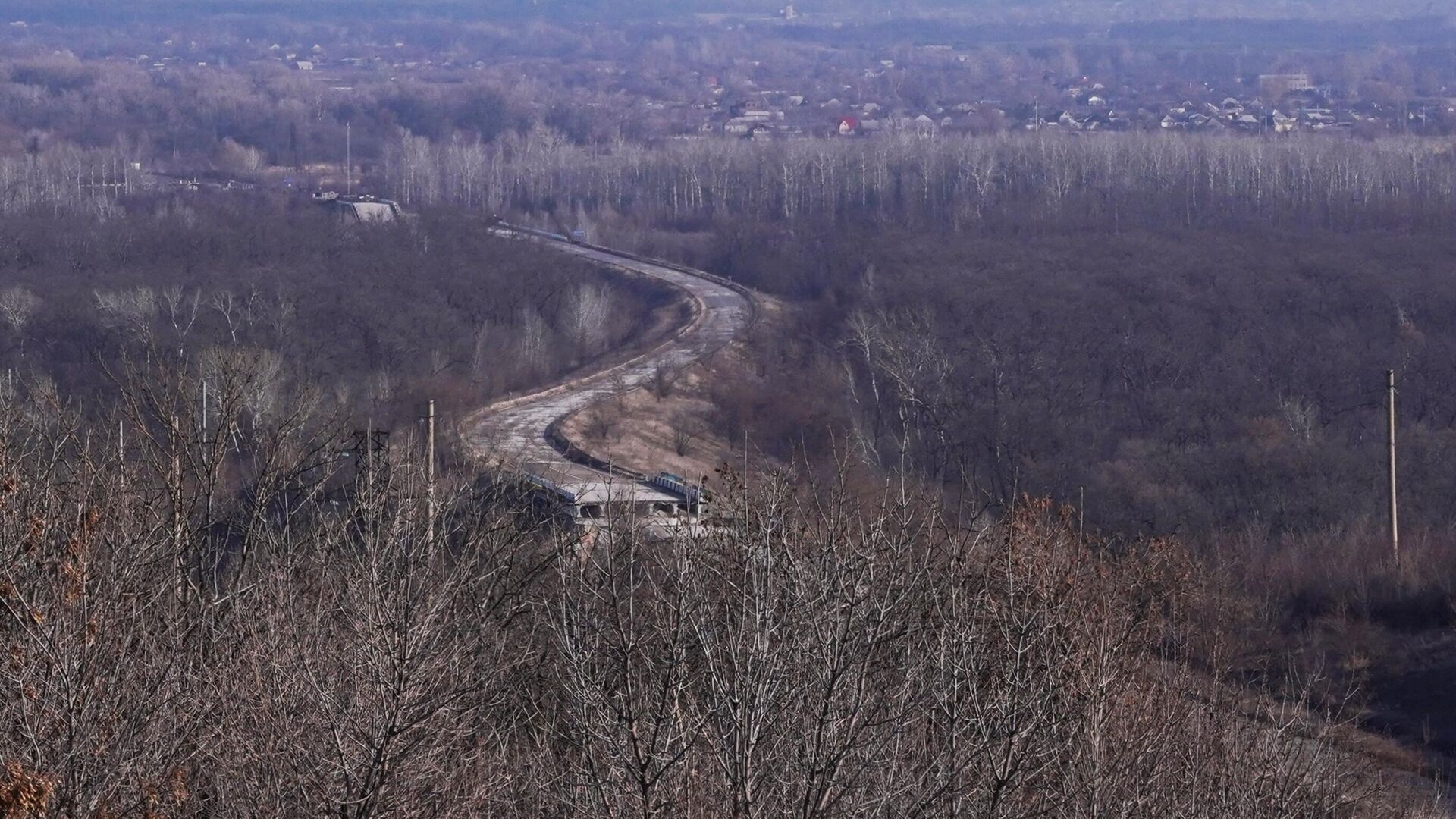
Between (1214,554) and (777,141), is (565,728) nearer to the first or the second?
(1214,554)

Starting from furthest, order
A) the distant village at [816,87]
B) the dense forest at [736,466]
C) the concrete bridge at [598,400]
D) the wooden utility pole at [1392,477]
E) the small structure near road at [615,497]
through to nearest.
Result: the distant village at [816,87] < the wooden utility pole at [1392,477] < the concrete bridge at [598,400] < the small structure near road at [615,497] < the dense forest at [736,466]

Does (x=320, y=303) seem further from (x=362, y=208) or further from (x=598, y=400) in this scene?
(x=362, y=208)

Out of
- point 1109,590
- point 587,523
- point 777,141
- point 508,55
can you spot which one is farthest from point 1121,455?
point 508,55

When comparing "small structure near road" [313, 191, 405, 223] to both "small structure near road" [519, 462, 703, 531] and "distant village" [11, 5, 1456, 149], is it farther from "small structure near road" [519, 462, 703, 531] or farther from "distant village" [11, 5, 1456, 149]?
"distant village" [11, 5, 1456, 149]

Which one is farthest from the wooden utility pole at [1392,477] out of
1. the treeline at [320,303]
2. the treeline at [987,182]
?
the treeline at [987,182]

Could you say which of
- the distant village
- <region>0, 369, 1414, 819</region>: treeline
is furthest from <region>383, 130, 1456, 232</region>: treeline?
<region>0, 369, 1414, 819</region>: treeline

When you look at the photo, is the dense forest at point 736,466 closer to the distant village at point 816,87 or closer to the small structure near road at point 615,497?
the small structure near road at point 615,497
